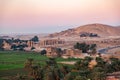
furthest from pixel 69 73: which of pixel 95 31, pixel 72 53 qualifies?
pixel 95 31

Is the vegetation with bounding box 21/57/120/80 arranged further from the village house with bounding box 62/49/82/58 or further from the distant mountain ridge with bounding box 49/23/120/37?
the distant mountain ridge with bounding box 49/23/120/37

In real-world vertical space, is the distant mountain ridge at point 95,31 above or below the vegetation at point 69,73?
above

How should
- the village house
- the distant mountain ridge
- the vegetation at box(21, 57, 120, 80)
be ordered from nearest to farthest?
the vegetation at box(21, 57, 120, 80), the village house, the distant mountain ridge

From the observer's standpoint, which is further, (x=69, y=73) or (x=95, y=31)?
(x=95, y=31)

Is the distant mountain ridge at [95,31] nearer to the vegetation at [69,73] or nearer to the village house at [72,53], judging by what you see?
the village house at [72,53]

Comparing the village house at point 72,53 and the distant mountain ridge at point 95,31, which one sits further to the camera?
the distant mountain ridge at point 95,31

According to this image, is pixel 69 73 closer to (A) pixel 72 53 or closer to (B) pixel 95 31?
(A) pixel 72 53

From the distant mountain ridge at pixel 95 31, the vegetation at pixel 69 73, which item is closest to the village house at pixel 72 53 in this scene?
the vegetation at pixel 69 73

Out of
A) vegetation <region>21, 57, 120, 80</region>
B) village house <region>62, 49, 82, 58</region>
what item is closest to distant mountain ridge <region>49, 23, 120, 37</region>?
village house <region>62, 49, 82, 58</region>

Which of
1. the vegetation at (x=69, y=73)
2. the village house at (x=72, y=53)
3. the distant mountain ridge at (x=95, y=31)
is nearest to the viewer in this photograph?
the vegetation at (x=69, y=73)

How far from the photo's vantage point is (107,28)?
40.3 m

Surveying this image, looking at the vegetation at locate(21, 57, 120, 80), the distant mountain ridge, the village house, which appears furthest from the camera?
the distant mountain ridge

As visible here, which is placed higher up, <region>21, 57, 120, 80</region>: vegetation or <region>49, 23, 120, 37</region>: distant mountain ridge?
<region>49, 23, 120, 37</region>: distant mountain ridge

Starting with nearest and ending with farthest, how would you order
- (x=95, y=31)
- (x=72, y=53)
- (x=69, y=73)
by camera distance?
1. (x=69, y=73)
2. (x=72, y=53)
3. (x=95, y=31)
